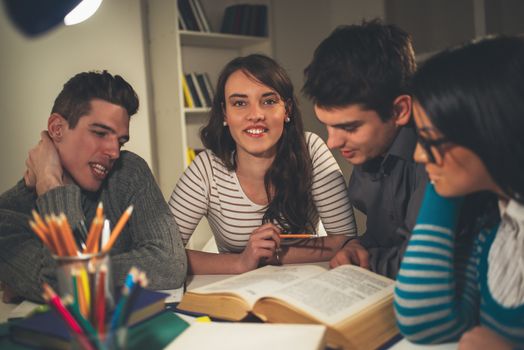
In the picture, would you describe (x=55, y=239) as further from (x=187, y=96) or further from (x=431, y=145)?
(x=187, y=96)

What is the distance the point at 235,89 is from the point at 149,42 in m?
1.79

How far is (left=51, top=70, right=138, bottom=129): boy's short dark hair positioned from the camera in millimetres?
1333

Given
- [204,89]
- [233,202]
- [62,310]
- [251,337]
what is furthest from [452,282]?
[204,89]

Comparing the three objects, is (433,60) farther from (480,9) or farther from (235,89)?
(480,9)

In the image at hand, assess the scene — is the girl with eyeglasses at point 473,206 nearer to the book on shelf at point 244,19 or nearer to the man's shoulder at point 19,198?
the man's shoulder at point 19,198

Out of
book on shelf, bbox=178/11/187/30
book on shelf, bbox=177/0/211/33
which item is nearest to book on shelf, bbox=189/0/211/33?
book on shelf, bbox=177/0/211/33

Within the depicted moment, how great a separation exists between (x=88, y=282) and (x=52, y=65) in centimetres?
243

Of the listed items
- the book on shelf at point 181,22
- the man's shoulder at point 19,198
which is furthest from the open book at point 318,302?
the book on shelf at point 181,22

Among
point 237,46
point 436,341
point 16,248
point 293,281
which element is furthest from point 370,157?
point 237,46

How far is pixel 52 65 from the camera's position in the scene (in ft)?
9.18

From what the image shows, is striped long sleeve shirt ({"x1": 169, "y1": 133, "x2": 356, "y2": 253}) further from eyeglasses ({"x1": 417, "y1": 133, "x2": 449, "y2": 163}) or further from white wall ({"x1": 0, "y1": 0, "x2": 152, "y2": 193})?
white wall ({"x1": 0, "y1": 0, "x2": 152, "y2": 193})

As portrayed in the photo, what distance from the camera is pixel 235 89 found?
64.1 inches

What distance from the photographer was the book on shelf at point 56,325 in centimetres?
75

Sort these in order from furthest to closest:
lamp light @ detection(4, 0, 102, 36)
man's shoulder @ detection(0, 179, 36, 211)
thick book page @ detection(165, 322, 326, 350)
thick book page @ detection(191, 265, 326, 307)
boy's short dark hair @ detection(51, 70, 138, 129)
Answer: lamp light @ detection(4, 0, 102, 36) → boy's short dark hair @ detection(51, 70, 138, 129) → man's shoulder @ detection(0, 179, 36, 211) → thick book page @ detection(191, 265, 326, 307) → thick book page @ detection(165, 322, 326, 350)
